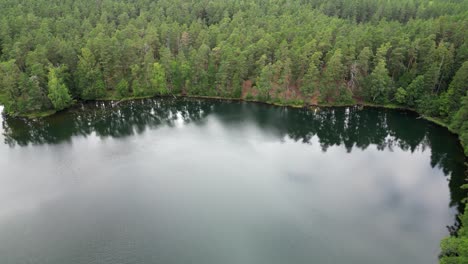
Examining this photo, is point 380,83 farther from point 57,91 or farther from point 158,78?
point 57,91

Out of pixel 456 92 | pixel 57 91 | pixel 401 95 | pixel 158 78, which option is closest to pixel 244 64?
pixel 158 78

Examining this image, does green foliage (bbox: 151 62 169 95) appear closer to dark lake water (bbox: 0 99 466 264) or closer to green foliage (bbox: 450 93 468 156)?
dark lake water (bbox: 0 99 466 264)

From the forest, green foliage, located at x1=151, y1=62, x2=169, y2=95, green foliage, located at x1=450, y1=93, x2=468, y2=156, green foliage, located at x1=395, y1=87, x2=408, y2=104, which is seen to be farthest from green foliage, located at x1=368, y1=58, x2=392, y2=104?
green foliage, located at x1=151, y1=62, x2=169, y2=95

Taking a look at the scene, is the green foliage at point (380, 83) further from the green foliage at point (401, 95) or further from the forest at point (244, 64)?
the green foliage at point (401, 95)

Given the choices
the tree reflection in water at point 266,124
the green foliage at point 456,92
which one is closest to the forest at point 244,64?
the green foliage at point 456,92

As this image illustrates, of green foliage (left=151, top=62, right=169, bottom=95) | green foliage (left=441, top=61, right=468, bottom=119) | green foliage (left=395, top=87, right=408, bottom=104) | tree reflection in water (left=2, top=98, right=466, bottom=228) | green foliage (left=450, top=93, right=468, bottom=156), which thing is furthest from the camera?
green foliage (left=151, top=62, right=169, bottom=95)

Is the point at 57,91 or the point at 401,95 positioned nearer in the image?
the point at 57,91

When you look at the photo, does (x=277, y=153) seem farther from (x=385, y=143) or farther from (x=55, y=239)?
(x=55, y=239)
